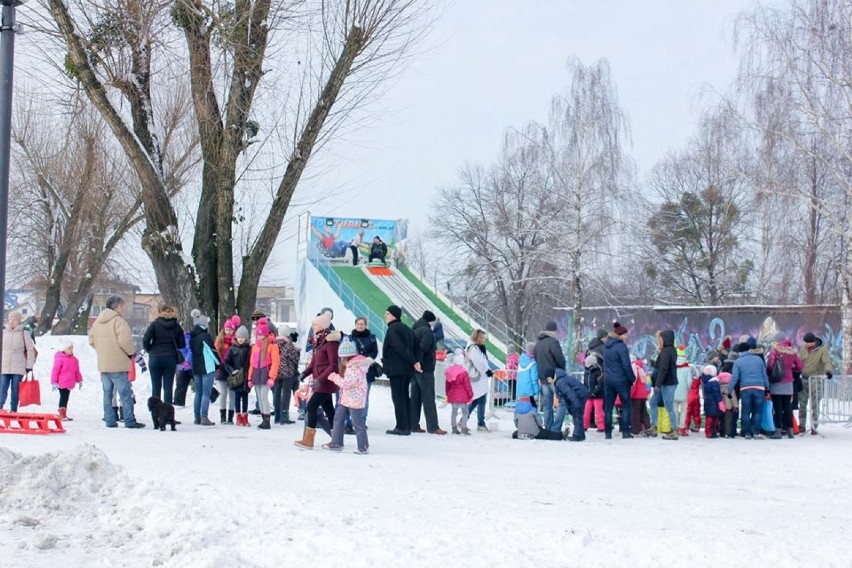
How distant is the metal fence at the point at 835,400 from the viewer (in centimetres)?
1816

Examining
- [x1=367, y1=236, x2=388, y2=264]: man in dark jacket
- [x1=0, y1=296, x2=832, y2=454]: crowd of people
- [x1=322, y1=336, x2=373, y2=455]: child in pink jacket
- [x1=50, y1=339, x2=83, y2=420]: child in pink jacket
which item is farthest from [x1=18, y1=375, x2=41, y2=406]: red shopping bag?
[x1=367, y1=236, x2=388, y2=264]: man in dark jacket

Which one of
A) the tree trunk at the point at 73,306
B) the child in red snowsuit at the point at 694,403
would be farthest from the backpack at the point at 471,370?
the tree trunk at the point at 73,306

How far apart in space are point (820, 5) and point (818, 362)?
1329 centimetres

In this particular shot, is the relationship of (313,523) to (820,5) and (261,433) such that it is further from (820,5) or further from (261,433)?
(820,5)

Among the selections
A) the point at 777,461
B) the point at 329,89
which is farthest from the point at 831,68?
the point at 777,461

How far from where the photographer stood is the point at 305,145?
1877 cm

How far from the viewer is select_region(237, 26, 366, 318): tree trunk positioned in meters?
18.6

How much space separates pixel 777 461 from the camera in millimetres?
12969

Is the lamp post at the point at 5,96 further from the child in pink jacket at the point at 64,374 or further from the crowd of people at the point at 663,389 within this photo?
the crowd of people at the point at 663,389

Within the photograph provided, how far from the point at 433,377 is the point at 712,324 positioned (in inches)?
798

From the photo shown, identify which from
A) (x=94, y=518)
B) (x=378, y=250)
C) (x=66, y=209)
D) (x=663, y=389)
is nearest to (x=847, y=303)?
(x=663, y=389)

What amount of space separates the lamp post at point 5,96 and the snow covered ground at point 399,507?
6.55ft

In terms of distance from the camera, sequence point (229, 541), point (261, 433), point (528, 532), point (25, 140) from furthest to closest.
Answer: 1. point (25, 140)
2. point (261, 433)
3. point (528, 532)
4. point (229, 541)

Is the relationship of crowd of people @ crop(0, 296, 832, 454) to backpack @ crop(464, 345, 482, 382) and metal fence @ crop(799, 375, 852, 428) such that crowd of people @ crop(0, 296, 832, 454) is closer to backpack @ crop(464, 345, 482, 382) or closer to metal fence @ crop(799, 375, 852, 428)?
backpack @ crop(464, 345, 482, 382)
